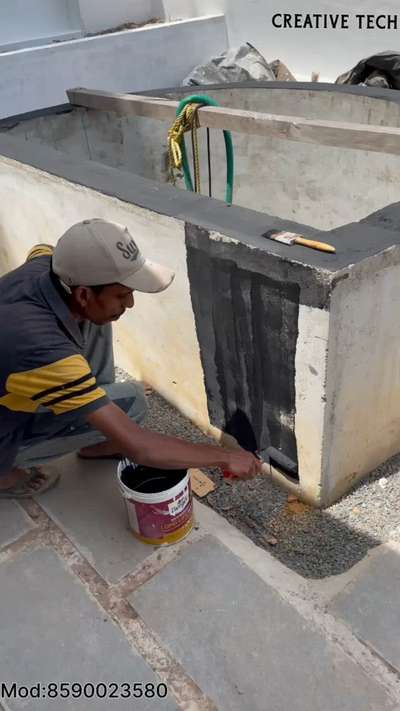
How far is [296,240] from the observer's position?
1.87m

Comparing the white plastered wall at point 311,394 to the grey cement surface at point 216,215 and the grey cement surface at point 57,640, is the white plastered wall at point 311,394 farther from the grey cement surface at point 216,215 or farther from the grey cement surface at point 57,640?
the grey cement surface at point 57,640

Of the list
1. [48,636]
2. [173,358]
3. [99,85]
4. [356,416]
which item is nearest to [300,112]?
[99,85]

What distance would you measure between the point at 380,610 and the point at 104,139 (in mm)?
3864

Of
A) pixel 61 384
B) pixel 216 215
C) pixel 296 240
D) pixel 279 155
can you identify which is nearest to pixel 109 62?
pixel 279 155

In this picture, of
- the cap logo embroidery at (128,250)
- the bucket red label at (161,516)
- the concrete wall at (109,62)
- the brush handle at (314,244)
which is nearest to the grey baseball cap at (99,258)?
the cap logo embroidery at (128,250)

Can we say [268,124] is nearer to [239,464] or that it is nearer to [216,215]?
[216,215]

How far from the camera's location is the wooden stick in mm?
3039

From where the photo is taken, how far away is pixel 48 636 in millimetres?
1833

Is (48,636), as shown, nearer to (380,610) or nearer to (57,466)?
(57,466)

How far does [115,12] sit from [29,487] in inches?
242

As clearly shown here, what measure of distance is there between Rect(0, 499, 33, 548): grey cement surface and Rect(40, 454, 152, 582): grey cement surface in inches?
3.8

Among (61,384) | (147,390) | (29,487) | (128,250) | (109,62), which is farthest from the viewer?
(109,62)

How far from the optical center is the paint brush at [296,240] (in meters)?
1.79

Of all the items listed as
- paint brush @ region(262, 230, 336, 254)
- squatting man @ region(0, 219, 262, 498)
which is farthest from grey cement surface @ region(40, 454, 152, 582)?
paint brush @ region(262, 230, 336, 254)
